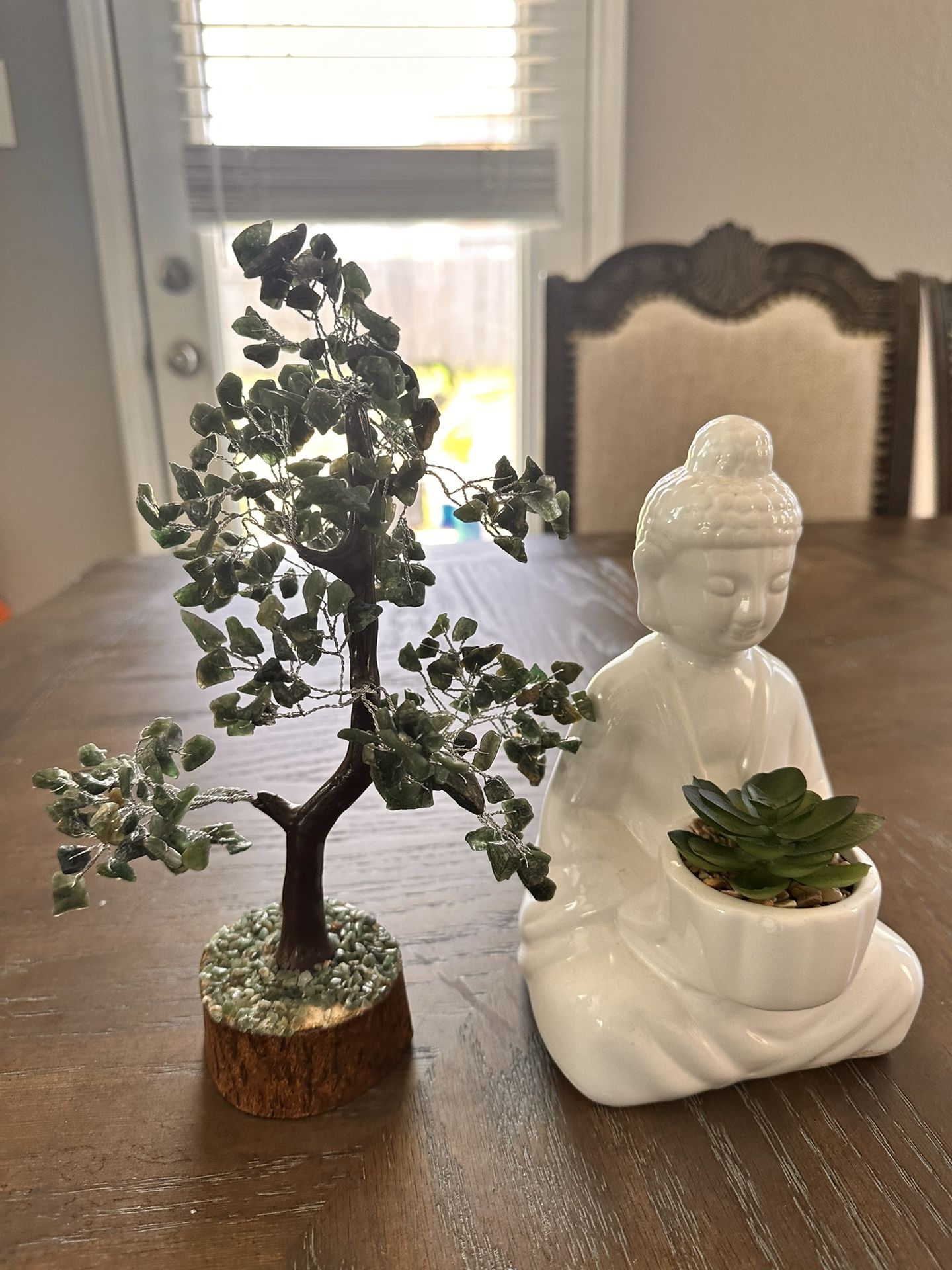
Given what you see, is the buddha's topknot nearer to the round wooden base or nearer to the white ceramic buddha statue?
the white ceramic buddha statue

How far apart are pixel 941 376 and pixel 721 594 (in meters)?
1.41

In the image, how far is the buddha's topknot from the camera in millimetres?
414

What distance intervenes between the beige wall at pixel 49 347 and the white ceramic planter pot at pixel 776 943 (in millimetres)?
2029

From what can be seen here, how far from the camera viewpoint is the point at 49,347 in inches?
81.1

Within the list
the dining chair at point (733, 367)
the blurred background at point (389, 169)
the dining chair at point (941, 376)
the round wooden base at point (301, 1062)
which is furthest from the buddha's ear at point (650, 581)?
the blurred background at point (389, 169)

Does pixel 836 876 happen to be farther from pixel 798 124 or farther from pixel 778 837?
pixel 798 124

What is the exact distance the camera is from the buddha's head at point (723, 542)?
1.36 feet

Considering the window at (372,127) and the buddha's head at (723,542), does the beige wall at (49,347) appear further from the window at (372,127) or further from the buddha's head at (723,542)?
the buddha's head at (723,542)

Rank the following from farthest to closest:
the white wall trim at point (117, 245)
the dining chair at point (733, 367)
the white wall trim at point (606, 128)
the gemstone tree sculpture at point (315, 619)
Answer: the white wall trim at point (606, 128) → the white wall trim at point (117, 245) → the dining chair at point (733, 367) → the gemstone tree sculpture at point (315, 619)

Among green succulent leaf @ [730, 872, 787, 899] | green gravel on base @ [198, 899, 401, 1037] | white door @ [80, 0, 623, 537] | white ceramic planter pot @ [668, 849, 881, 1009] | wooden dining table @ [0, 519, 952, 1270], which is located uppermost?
white door @ [80, 0, 623, 537]

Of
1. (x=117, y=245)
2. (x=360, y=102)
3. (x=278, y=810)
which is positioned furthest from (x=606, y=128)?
(x=278, y=810)

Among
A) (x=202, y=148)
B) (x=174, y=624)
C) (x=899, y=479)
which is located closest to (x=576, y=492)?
(x=899, y=479)

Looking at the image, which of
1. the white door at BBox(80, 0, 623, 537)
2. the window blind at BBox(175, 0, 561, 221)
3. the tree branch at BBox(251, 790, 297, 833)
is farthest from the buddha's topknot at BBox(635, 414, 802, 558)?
the window blind at BBox(175, 0, 561, 221)

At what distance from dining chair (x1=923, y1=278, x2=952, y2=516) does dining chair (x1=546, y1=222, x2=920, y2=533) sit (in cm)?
8
